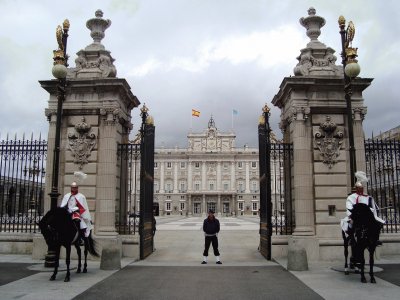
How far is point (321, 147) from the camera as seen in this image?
13.7m

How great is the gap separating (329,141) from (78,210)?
8408 millimetres

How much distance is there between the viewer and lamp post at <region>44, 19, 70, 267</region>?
37.9 ft

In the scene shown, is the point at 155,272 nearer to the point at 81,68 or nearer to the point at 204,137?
the point at 81,68

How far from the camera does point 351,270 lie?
34.9 feet

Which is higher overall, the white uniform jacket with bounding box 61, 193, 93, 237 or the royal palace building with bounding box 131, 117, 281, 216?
the royal palace building with bounding box 131, 117, 281, 216

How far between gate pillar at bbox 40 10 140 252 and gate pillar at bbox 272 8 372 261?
239 inches

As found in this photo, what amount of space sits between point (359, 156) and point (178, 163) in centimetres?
9762

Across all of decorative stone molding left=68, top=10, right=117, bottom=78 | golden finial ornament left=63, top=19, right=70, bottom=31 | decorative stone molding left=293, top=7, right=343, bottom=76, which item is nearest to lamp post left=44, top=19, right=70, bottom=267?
golden finial ornament left=63, top=19, right=70, bottom=31

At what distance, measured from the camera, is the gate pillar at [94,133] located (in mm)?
13688

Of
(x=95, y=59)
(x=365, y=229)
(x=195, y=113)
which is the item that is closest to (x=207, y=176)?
(x=195, y=113)

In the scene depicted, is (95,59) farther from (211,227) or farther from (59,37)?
(211,227)

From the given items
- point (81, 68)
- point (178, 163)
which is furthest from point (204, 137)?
point (81, 68)

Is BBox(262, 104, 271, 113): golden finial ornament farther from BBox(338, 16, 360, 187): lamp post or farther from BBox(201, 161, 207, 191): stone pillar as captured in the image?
BBox(201, 161, 207, 191): stone pillar

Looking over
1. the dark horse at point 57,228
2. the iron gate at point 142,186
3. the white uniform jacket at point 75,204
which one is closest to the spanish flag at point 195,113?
the iron gate at point 142,186
